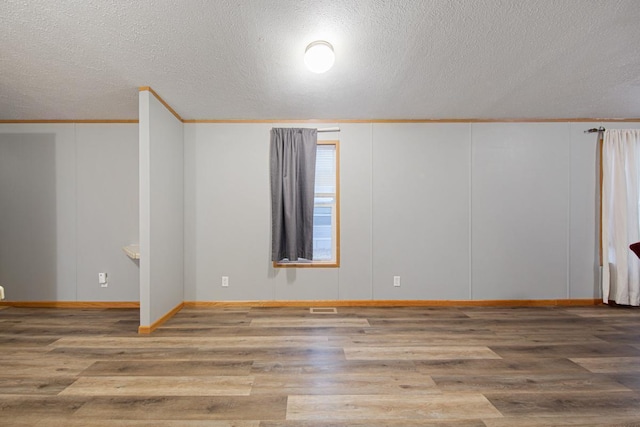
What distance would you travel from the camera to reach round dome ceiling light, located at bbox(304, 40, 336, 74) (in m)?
1.95

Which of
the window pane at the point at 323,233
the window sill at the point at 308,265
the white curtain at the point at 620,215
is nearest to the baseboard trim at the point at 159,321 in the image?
the window sill at the point at 308,265

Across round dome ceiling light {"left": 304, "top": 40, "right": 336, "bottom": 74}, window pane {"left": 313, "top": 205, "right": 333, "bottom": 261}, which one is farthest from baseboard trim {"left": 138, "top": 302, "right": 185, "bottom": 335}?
round dome ceiling light {"left": 304, "top": 40, "right": 336, "bottom": 74}

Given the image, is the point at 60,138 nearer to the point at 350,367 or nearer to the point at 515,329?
the point at 350,367

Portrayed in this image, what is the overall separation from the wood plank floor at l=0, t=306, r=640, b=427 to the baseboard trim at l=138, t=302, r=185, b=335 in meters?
0.06

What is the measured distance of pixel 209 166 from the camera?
3414 mm

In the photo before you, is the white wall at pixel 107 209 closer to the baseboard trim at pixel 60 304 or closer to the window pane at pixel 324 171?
the baseboard trim at pixel 60 304

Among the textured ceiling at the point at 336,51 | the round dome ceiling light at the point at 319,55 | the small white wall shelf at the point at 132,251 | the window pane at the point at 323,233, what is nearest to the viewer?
the textured ceiling at the point at 336,51

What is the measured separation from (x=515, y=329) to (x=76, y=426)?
11.1 ft

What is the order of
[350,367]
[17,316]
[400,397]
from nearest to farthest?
[400,397] → [350,367] → [17,316]

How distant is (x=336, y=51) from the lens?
2.07 meters

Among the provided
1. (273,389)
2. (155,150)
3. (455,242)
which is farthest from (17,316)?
(455,242)

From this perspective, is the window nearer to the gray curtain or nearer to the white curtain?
the gray curtain

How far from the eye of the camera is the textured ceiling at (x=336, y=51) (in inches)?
66.6

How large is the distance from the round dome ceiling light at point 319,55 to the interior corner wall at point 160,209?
1.63 m
